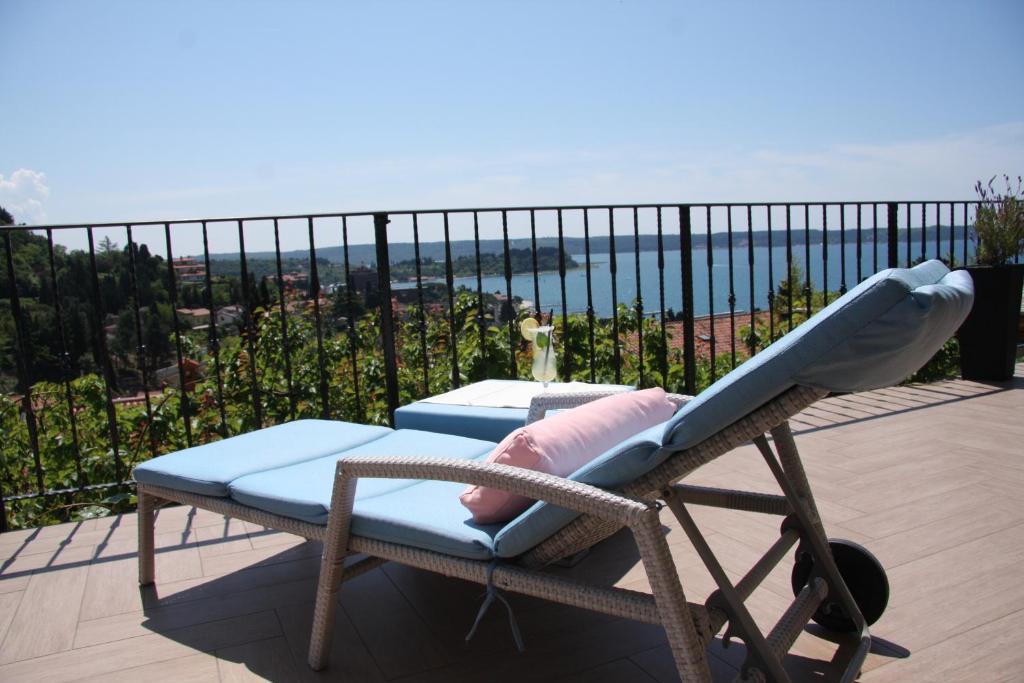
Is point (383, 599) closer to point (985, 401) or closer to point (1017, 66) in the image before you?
point (985, 401)

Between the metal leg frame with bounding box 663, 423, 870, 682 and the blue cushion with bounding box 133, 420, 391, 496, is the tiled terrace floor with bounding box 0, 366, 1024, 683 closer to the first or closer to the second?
the metal leg frame with bounding box 663, 423, 870, 682

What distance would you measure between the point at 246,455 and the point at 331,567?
0.70 meters

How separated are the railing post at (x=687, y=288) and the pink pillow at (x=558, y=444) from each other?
2.13 meters

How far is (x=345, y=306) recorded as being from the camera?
3.82m

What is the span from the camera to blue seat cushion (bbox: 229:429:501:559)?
1488mm

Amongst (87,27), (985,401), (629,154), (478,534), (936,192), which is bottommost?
→ (985,401)

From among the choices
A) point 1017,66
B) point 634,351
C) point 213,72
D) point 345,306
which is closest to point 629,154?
point 1017,66

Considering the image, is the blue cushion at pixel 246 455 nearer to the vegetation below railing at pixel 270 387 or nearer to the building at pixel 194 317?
the vegetation below railing at pixel 270 387

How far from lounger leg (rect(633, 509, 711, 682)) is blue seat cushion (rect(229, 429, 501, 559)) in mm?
382

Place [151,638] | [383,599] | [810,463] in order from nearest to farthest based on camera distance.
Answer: [151,638] < [383,599] < [810,463]

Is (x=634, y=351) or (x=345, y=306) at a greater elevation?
(x=345, y=306)

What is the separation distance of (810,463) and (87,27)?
6.00m

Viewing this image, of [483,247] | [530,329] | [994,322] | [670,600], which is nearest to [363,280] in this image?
[483,247]

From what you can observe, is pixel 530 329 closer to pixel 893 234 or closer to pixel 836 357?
pixel 836 357
